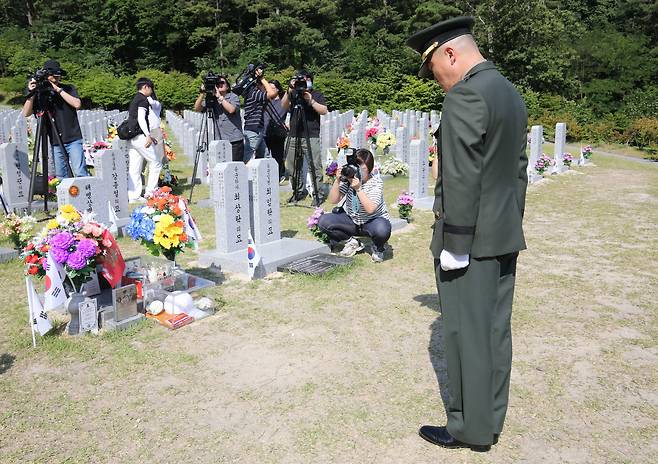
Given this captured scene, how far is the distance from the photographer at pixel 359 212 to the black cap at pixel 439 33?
3.08 m

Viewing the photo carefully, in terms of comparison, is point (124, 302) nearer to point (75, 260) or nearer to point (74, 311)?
point (74, 311)

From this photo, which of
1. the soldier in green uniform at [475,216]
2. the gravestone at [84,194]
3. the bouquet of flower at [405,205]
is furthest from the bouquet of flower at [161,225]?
the bouquet of flower at [405,205]

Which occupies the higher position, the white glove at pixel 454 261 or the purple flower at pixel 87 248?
the white glove at pixel 454 261

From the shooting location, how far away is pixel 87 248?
162 inches

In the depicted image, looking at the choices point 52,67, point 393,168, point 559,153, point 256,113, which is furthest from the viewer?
point 559,153

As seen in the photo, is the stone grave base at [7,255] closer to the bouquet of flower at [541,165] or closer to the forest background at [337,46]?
the bouquet of flower at [541,165]

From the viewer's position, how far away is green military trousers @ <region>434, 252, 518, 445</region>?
2.68 meters

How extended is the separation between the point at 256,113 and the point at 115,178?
8.69 feet

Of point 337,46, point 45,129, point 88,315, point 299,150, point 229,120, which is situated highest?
point 337,46

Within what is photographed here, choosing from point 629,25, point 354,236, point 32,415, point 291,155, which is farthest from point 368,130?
point 629,25

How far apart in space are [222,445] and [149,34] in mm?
43306

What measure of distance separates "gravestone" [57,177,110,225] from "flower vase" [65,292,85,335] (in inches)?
70.7

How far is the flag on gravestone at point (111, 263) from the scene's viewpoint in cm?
437

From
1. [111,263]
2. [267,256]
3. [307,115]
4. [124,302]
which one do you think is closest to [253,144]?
[307,115]
